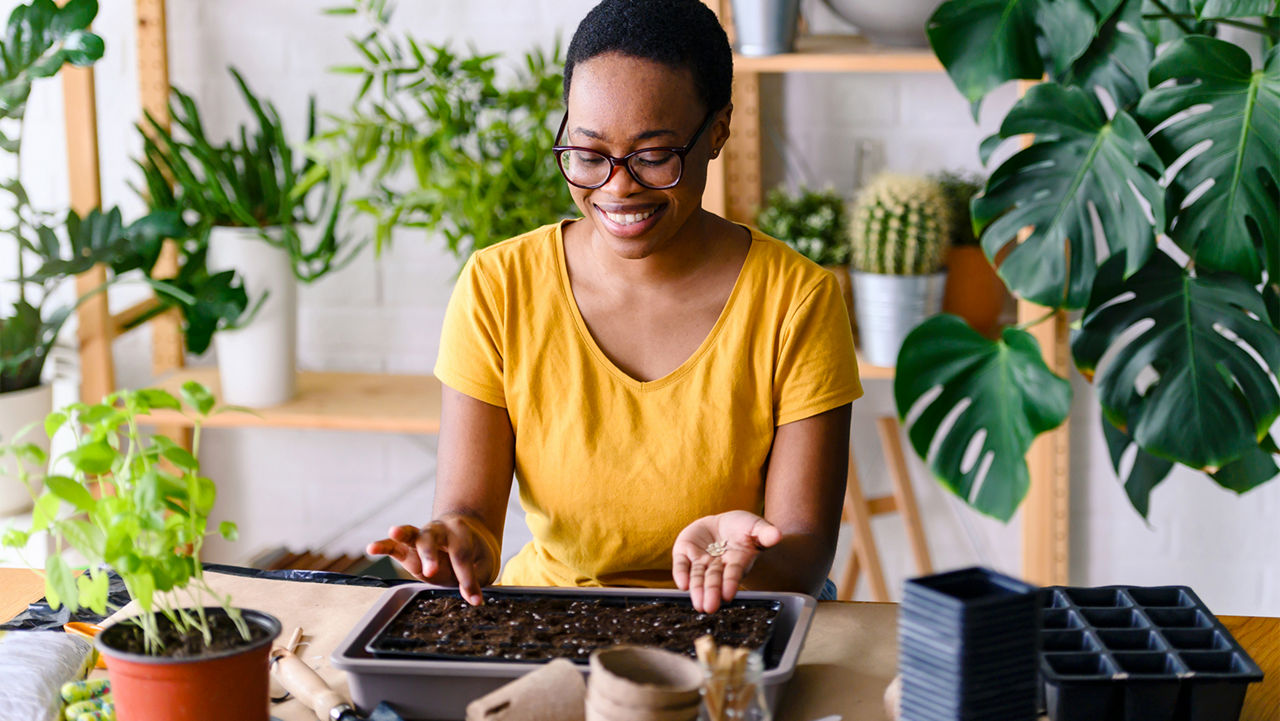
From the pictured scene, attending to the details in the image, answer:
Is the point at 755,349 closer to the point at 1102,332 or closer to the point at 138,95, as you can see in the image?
the point at 1102,332

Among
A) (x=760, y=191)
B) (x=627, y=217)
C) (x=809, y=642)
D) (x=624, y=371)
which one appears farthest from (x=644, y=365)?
(x=760, y=191)

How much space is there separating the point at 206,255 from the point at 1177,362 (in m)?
1.72

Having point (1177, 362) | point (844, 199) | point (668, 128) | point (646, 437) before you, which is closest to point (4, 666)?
point (646, 437)

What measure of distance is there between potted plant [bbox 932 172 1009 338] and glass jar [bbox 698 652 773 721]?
160 centimetres

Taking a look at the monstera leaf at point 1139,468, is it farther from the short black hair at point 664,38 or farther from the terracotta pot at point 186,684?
the terracotta pot at point 186,684

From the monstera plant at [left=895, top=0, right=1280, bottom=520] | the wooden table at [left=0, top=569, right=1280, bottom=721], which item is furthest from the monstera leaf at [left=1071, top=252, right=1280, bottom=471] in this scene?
the wooden table at [left=0, top=569, right=1280, bottom=721]

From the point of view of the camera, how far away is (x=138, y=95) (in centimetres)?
267

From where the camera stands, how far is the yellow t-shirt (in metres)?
1.42

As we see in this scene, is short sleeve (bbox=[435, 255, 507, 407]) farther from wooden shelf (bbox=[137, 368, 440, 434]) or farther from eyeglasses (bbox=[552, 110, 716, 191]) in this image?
wooden shelf (bbox=[137, 368, 440, 434])

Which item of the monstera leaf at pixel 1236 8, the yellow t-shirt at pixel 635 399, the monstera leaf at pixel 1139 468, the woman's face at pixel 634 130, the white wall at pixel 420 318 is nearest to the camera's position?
the woman's face at pixel 634 130

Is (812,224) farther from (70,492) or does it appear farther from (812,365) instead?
(70,492)

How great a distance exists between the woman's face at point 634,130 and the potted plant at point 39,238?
1139 millimetres

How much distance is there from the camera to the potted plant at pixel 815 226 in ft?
7.34

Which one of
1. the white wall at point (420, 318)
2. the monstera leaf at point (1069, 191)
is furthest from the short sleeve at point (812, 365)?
the white wall at point (420, 318)
